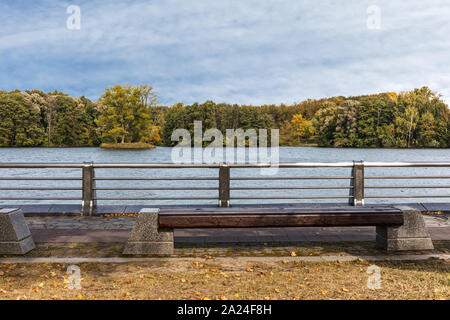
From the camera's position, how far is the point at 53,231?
22.3 feet

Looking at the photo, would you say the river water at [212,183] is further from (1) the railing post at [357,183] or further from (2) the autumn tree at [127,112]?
(2) the autumn tree at [127,112]

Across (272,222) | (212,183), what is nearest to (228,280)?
(272,222)

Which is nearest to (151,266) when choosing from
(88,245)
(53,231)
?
(88,245)

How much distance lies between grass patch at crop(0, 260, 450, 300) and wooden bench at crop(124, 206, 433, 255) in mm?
447

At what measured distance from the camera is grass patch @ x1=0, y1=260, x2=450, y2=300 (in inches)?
154

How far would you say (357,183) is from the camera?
8695 millimetres

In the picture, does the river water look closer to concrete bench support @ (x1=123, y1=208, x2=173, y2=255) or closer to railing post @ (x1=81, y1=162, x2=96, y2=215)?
railing post @ (x1=81, y1=162, x2=96, y2=215)

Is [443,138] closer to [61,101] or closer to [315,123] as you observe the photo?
[315,123]

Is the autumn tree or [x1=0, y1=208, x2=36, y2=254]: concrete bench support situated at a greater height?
the autumn tree

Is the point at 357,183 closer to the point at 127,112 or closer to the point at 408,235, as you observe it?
the point at 408,235

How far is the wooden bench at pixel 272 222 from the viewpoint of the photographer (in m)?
5.19

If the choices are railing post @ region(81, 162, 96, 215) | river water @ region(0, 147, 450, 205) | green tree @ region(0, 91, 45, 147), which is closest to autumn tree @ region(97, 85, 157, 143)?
green tree @ region(0, 91, 45, 147)

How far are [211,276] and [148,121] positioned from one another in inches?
2838

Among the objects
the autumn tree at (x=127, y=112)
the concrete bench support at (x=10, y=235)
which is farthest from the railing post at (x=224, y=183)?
the autumn tree at (x=127, y=112)
